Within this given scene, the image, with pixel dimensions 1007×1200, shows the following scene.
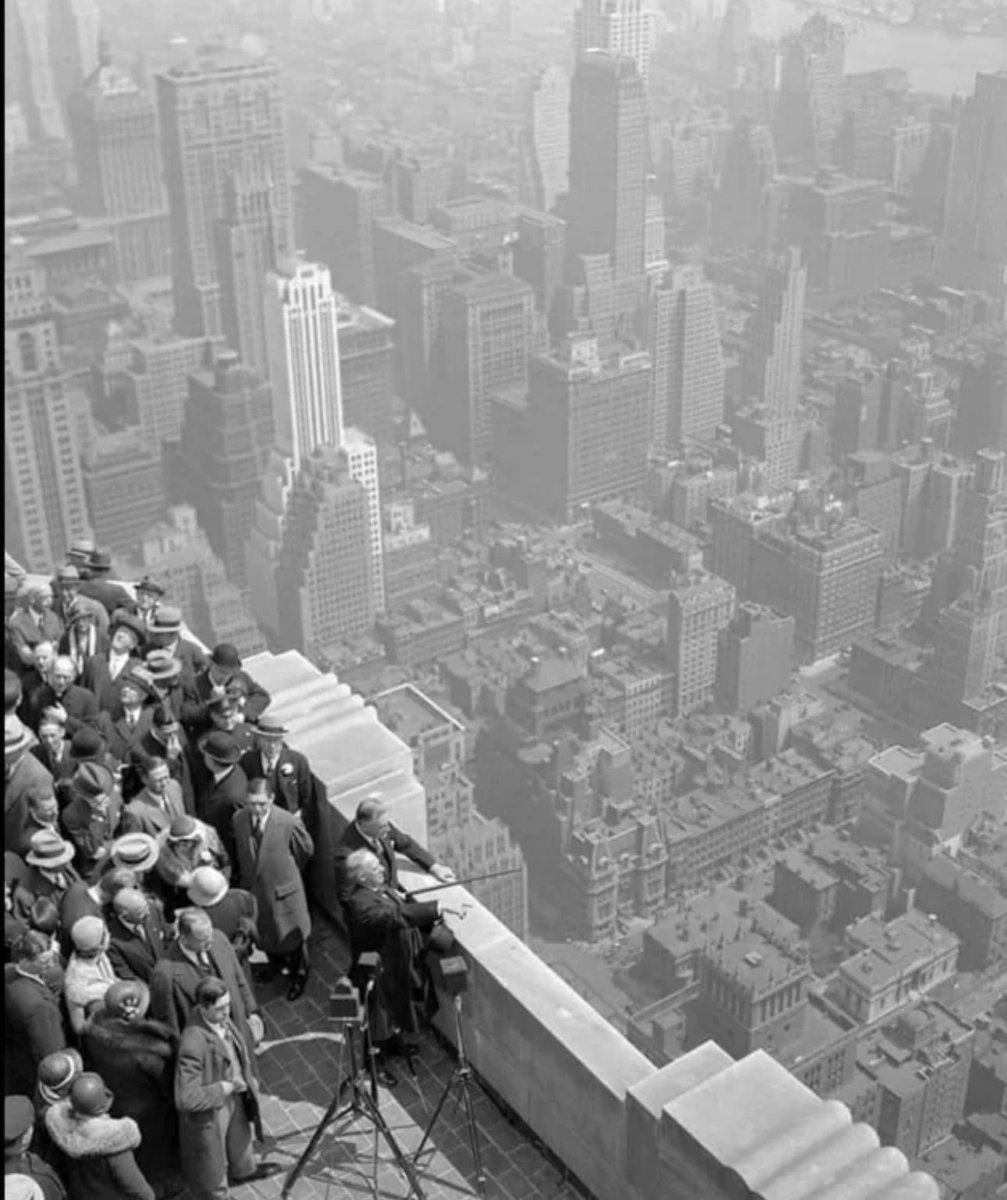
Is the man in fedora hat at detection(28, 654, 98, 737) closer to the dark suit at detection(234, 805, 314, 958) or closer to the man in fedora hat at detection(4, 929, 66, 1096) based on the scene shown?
the dark suit at detection(234, 805, 314, 958)

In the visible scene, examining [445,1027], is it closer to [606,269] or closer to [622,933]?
[622,933]

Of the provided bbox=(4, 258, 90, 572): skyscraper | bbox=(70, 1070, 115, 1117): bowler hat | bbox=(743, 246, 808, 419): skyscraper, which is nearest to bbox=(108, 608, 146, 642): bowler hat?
bbox=(70, 1070, 115, 1117): bowler hat

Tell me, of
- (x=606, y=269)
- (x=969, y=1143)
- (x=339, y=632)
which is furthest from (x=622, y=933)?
(x=606, y=269)

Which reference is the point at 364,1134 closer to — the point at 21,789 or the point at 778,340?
the point at 21,789

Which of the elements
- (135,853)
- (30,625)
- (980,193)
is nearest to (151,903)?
(135,853)

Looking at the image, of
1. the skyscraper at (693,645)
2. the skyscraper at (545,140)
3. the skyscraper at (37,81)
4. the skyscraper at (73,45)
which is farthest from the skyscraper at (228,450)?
the skyscraper at (545,140)
